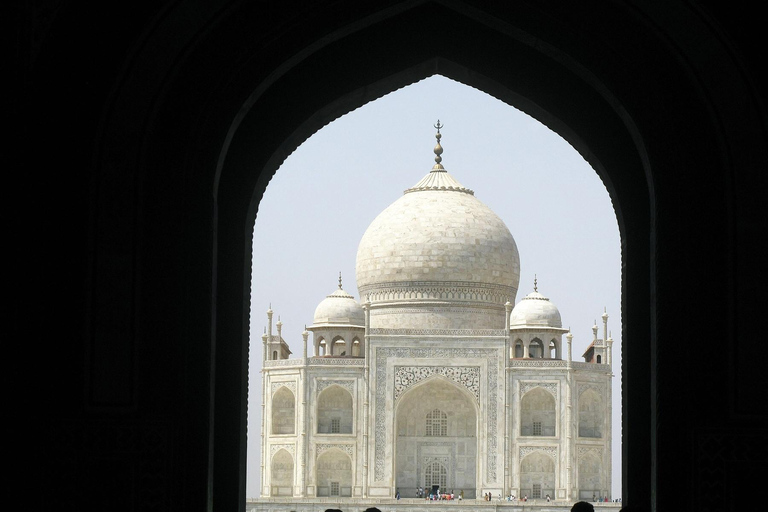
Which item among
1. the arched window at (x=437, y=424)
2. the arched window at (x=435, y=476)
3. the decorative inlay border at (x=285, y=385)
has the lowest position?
the arched window at (x=435, y=476)

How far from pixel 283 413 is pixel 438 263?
15.4 ft

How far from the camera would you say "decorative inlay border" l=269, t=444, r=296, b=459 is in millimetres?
32531

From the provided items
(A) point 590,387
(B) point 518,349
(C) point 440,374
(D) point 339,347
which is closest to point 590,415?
(A) point 590,387

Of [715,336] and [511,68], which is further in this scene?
[511,68]

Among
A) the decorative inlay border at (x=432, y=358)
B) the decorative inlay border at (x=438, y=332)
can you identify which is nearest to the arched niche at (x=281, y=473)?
the decorative inlay border at (x=432, y=358)

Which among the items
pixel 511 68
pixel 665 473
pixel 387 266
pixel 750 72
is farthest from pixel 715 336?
pixel 387 266

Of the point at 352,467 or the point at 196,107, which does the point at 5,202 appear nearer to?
the point at 196,107

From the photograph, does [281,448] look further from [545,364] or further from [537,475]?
[545,364]

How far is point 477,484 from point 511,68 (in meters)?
24.1

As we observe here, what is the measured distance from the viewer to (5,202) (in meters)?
6.17

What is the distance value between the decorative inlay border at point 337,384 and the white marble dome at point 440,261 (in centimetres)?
251

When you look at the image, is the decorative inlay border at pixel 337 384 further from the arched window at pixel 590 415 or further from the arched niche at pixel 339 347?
the arched window at pixel 590 415

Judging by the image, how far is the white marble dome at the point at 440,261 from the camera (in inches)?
1344

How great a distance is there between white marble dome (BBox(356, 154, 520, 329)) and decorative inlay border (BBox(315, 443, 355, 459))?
3.33 meters
